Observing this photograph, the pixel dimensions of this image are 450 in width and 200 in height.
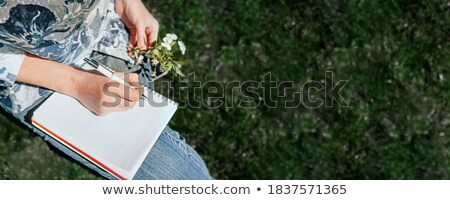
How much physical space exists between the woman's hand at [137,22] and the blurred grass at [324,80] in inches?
24.4

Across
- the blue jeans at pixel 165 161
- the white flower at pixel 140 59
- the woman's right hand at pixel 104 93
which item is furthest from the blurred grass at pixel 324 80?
the woman's right hand at pixel 104 93

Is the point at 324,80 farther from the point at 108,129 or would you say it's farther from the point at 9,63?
the point at 9,63

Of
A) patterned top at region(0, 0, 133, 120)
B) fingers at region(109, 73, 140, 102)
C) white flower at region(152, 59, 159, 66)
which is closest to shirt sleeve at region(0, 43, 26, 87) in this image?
patterned top at region(0, 0, 133, 120)

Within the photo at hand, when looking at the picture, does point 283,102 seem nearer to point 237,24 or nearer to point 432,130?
point 237,24

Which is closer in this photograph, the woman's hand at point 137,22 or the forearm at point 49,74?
the forearm at point 49,74

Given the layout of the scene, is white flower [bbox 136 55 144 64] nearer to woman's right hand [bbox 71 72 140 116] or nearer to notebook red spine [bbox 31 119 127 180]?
woman's right hand [bbox 71 72 140 116]

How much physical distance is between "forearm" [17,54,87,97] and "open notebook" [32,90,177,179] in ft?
0.24

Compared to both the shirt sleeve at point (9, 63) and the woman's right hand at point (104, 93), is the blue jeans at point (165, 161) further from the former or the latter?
the shirt sleeve at point (9, 63)

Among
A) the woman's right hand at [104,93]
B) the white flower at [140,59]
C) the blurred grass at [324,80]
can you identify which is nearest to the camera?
the woman's right hand at [104,93]

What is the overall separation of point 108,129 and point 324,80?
47.2 inches

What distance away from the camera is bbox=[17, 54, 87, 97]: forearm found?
6.18ft

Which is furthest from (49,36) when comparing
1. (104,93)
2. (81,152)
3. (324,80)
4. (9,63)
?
(324,80)

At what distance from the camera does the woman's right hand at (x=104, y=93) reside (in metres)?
1.97

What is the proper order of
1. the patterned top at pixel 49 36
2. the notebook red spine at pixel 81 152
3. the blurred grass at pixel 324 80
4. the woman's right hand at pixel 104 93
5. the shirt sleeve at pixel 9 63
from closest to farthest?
1. the patterned top at pixel 49 36
2. the shirt sleeve at pixel 9 63
3. the woman's right hand at pixel 104 93
4. the notebook red spine at pixel 81 152
5. the blurred grass at pixel 324 80
